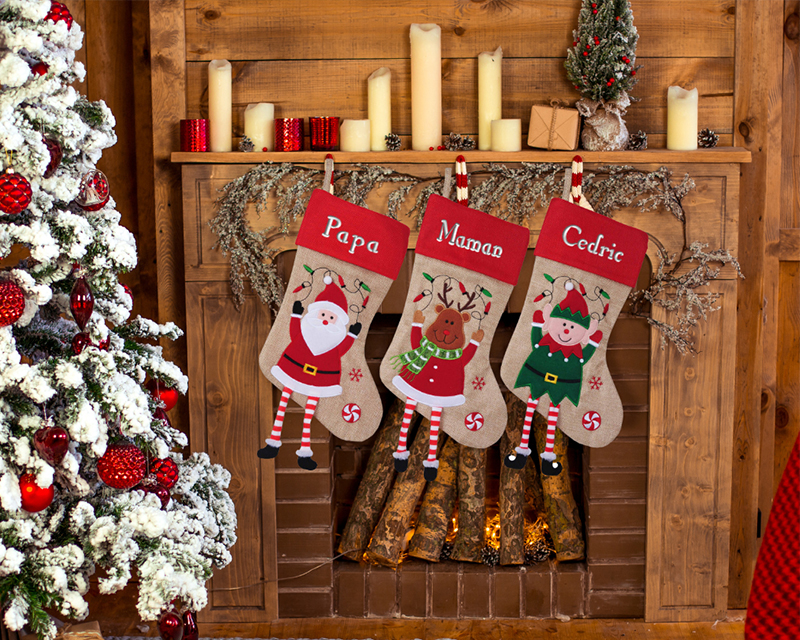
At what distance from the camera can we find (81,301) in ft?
4.61

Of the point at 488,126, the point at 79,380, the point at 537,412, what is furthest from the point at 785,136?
the point at 79,380

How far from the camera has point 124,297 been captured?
1.60 m

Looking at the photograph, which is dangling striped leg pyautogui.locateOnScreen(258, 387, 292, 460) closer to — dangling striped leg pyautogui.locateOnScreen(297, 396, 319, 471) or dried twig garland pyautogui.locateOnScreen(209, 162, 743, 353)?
dangling striped leg pyautogui.locateOnScreen(297, 396, 319, 471)

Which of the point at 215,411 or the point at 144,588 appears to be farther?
the point at 215,411

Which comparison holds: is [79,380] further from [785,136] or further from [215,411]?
[785,136]

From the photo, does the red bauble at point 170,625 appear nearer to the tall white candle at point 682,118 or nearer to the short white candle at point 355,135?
the short white candle at point 355,135

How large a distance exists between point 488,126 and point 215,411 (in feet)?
3.98

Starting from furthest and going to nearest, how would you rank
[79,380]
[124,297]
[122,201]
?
[122,201] → [124,297] → [79,380]

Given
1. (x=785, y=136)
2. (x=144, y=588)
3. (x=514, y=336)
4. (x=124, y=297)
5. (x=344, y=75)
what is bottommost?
(x=144, y=588)

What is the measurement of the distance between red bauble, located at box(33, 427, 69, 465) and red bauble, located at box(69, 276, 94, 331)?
0.71ft

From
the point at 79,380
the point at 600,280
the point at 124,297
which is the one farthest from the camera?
the point at 600,280

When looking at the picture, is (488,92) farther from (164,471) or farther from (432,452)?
(164,471)

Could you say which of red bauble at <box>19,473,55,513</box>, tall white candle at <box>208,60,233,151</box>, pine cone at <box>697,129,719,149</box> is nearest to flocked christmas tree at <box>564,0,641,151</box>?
pine cone at <box>697,129,719,149</box>

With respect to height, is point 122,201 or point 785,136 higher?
point 785,136
